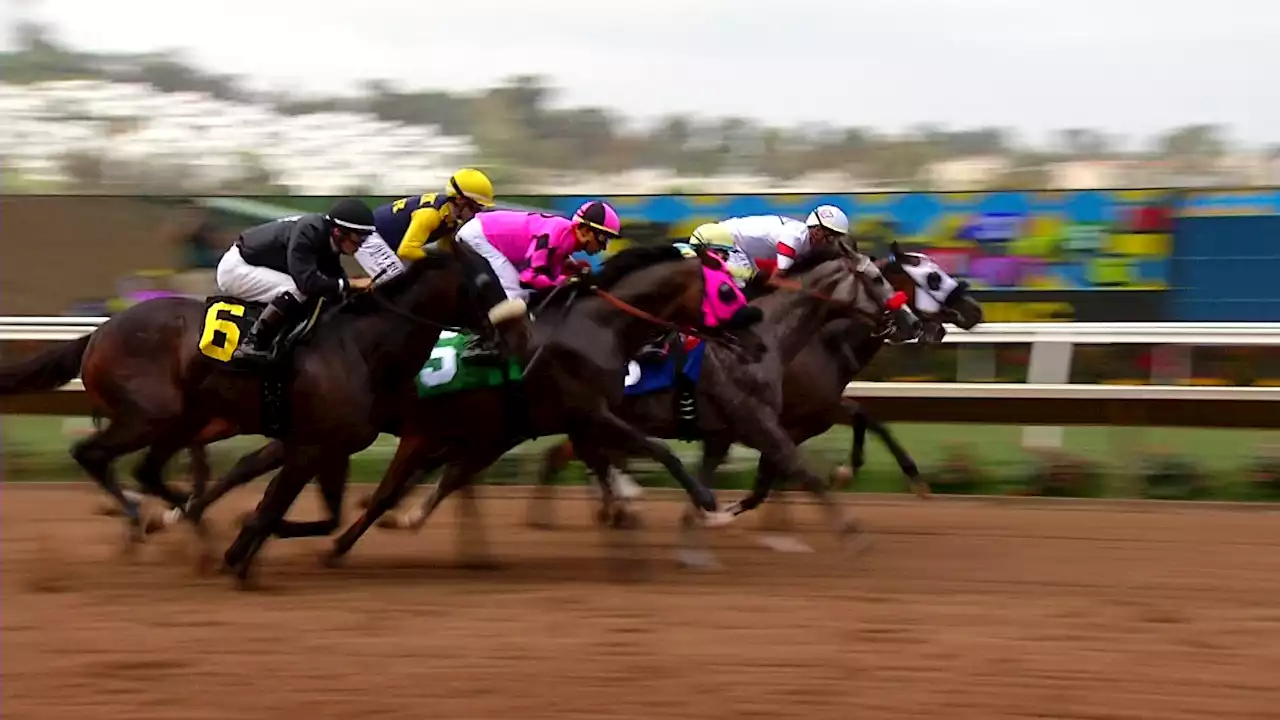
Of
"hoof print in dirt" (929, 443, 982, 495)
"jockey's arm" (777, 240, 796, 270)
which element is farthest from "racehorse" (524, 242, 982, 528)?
"hoof print in dirt" (929, 443, 982, 495)

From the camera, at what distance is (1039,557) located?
7.55 m

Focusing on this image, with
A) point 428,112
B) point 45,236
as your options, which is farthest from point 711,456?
point 45,236

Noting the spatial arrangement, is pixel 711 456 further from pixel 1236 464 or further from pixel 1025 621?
pixel 1236 464

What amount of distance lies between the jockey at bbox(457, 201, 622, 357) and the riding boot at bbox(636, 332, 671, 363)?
55 cm

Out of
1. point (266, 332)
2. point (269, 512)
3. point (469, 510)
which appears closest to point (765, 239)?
point (469, 510)

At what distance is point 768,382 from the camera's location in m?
7.57

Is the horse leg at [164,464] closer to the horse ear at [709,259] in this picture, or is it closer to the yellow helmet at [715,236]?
the horse ear at [709,259]

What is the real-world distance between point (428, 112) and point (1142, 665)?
333 inches

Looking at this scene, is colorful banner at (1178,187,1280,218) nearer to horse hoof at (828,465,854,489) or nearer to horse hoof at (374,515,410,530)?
horse hoof at (828,465,854,489)

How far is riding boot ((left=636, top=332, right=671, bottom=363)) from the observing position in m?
7.55

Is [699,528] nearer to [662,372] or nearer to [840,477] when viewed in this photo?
[662,372]

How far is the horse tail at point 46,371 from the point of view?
7129 millimetres

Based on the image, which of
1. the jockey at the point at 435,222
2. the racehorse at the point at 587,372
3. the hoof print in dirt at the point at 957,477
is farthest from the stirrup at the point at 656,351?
the hoof print in dirt at the point at 957,477

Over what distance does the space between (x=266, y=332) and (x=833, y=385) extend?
3.17 metres
